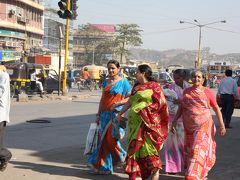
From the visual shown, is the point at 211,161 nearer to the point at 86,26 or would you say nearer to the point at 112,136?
the point at 112,136

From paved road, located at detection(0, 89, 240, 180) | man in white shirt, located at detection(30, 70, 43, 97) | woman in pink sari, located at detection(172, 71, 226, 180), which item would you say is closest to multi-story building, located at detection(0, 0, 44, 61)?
man in white shirt, located at detection(30, 70, 43, 97)

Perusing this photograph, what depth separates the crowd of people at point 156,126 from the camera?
610 cm

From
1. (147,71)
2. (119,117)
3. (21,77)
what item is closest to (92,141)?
(119,117)

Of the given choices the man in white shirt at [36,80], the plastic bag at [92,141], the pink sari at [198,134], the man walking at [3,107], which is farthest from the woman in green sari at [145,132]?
the man in white shirt at [36,80]

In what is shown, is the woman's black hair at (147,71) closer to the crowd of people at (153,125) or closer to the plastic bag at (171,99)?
the crowd of people at (153,125)

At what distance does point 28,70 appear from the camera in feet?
86.9

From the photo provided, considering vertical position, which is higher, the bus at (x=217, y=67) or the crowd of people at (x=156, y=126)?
the crowd of people at (x=156, y=126)

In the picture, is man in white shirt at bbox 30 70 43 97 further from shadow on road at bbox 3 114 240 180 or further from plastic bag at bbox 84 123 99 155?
plastic bag at bbox 84 123 99 155

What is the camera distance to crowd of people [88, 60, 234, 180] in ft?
20.0

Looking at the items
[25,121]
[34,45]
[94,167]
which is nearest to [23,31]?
[34,45]

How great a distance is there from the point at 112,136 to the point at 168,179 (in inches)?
39.7

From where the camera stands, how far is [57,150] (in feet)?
30.2

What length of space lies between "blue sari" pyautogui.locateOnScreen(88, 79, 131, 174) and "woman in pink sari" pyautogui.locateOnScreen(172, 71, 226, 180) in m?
0.97

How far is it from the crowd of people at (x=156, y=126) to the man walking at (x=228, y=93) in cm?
631
